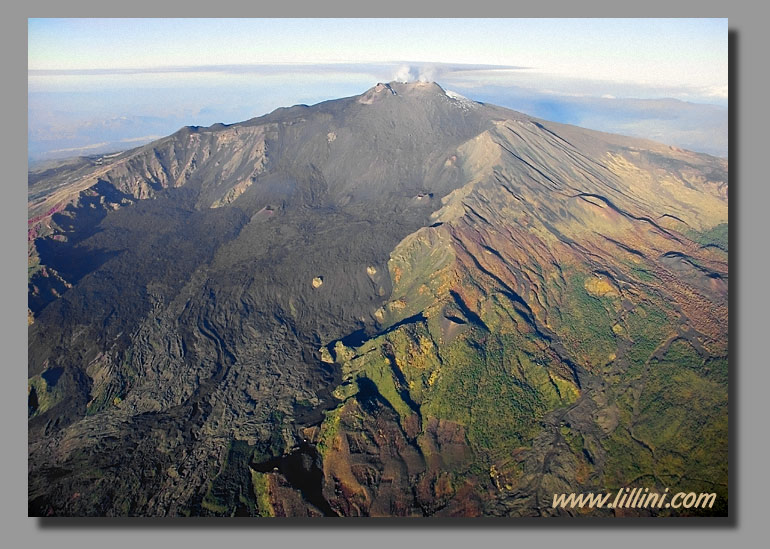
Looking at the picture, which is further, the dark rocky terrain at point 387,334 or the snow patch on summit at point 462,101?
the snow patch on summit at point 462,101

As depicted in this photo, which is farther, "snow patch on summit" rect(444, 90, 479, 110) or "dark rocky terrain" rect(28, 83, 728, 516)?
"snow patch on summit" rect(444, 90, 479, 110)

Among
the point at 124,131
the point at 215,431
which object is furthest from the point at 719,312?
the point at 124,131

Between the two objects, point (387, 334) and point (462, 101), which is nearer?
point (387, 334)

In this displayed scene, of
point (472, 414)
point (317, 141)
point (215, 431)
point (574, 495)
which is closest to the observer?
point (574, 495)

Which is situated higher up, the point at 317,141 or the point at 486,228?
the point at 317,141

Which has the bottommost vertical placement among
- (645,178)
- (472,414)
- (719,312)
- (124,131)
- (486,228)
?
(472,414)

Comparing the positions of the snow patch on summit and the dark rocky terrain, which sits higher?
the snow patch on summit

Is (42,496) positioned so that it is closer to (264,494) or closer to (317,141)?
(264,494)

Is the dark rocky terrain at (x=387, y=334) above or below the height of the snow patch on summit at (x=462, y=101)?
below
